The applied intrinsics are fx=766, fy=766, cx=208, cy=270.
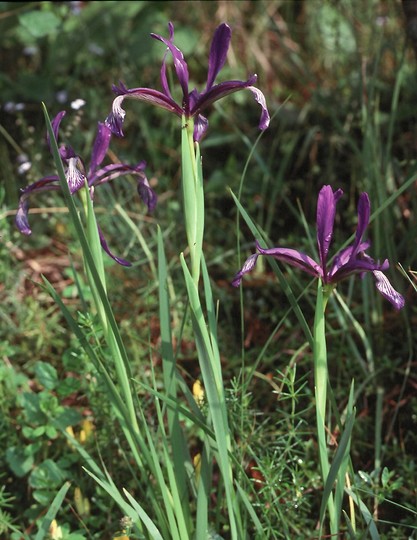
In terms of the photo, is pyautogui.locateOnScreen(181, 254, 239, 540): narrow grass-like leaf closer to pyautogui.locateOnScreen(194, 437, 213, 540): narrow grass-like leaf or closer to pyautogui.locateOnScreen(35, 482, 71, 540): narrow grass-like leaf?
pyautogui.locateOnScreen(194, 437, 213, 540): narrow grass-like leaf

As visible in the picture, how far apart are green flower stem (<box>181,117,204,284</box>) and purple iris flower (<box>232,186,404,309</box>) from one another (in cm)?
10

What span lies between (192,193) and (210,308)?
0.23 m

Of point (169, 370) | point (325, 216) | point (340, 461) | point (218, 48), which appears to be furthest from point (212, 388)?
point (218, 48)

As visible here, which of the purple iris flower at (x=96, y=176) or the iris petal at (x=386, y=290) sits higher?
the purple iris flower at (x=96, y=176)

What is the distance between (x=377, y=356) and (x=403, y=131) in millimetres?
1172

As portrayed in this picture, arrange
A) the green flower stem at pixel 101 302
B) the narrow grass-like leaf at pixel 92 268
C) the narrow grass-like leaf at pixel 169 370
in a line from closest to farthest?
→ the narrow grass-like leaf at pixel 92 268
the green flower stem at pixel 101 302
the narrow grass-like leaf at pixel 169 370

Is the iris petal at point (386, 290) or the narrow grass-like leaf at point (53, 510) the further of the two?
the narrow grass-like leaf at point (53, 510)

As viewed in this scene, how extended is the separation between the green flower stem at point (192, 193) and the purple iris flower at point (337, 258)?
3.9 inches

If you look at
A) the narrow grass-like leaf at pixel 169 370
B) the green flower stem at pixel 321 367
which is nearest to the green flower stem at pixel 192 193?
the narrow grass-like leaf at pixel 169 370

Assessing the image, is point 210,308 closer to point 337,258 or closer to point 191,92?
point 337,258

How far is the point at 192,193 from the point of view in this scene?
4.39 feet

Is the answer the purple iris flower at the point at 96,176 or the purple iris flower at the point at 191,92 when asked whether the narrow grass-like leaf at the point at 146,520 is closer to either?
the purple iris flower at the point at 96,176

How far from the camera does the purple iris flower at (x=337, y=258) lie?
128 centimetres

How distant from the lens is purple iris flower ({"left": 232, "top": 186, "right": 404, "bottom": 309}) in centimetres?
128
